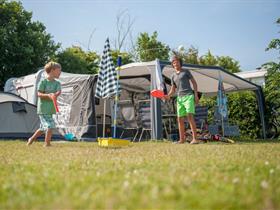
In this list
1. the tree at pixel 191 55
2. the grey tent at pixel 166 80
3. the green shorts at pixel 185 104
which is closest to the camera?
the green shorts at pixel 185 104

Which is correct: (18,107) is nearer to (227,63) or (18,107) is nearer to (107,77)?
(107,77)

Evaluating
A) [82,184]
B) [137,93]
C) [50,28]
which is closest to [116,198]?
[82,184]

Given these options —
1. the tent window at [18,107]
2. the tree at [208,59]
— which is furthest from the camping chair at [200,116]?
the tree at [208,59]

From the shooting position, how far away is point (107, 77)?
7152 millimetres

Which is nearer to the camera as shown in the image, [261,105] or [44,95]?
[44,95]

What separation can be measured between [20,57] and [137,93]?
28.7ft

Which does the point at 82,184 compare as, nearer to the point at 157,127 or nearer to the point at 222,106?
the point at 157,127

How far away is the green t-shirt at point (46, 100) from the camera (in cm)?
654

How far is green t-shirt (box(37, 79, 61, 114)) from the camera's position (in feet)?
21.5

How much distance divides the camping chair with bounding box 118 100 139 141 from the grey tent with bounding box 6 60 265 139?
35 centimetres

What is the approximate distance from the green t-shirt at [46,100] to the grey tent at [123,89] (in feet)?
9.40

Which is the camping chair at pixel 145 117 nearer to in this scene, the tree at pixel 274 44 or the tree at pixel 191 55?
the tree at pixel 274 44

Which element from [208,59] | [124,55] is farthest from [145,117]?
[208,59]

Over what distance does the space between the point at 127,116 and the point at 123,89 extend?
1.35m
